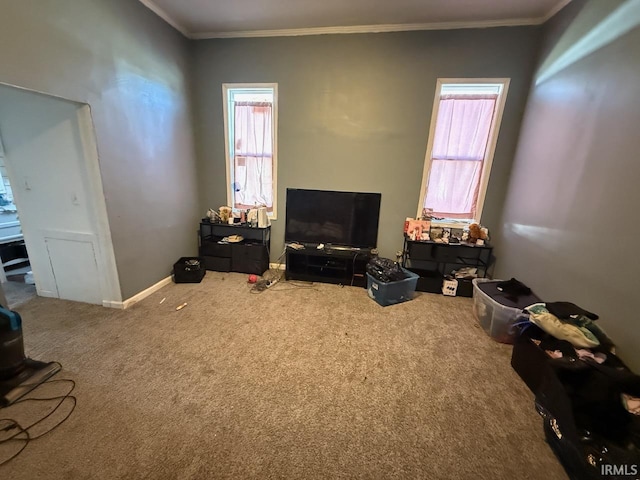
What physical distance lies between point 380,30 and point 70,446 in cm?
423

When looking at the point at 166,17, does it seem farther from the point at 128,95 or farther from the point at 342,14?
the point at 342,14

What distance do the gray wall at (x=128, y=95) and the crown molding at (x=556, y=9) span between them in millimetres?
3931

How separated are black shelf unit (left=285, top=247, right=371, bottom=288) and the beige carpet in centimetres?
70

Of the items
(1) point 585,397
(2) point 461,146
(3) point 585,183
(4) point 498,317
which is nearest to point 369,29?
(2) point 461,146

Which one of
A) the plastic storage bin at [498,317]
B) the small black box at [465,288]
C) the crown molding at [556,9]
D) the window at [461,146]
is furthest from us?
the small black box at [465,288]

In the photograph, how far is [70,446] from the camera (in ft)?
4.26

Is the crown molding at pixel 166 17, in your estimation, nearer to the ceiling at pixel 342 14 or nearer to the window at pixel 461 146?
the ceiling at pixel 342 14

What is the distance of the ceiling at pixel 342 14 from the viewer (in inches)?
96.4

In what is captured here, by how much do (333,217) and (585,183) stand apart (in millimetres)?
2321

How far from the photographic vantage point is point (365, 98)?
10.1ft

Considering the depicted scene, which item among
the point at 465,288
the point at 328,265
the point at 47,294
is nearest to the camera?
the point at 47,294

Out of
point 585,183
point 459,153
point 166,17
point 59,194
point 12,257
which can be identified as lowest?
point 12,257

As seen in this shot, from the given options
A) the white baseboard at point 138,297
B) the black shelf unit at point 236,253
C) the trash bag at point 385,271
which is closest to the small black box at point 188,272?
the white baseboard at point 138,297

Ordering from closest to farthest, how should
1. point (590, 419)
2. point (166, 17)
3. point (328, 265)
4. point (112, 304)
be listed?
1. point (590, 419)
2. point (112, 304)
3. point (166, 17)
4. point (328, 265)
